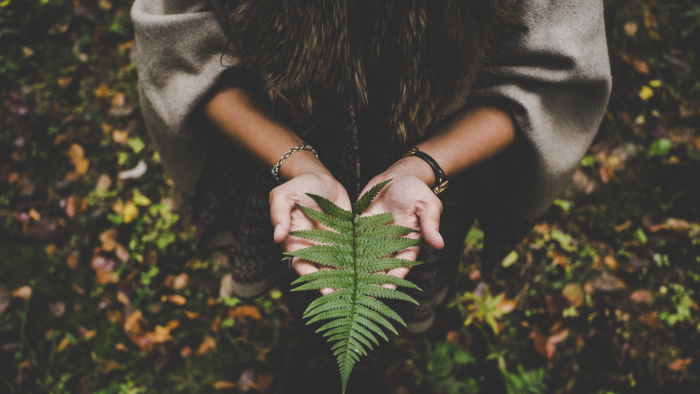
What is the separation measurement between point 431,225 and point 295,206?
0.46 meters

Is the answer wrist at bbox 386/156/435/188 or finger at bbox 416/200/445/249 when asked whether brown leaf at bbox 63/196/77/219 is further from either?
finger at bbox 416/200/445/249

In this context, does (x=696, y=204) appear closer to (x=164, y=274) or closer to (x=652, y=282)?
(x=652, y=282)

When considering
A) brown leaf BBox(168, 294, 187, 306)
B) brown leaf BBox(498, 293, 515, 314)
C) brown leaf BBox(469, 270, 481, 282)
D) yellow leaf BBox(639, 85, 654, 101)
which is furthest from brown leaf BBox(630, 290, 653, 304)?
brown leaf BBox(168, 294, 187, 306)

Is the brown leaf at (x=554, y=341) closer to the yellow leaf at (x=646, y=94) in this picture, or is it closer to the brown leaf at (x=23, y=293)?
the yellow leaf at (x=646, y=94)

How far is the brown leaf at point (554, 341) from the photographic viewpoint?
2420 mm

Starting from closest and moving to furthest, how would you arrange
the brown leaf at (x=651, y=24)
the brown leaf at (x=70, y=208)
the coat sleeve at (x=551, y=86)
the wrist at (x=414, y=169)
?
the coat sleeve at (x=551, y=86) → the wrist at (x=414, y=169) → the brown leaf at (x=70, y=208) → the brown leaf at (x=651, y=24)

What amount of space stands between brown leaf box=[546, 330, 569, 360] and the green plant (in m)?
1.96

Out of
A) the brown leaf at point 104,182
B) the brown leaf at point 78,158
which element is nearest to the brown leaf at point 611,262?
the brown leaf at point 104,182

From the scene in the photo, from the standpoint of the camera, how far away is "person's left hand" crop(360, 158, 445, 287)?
1.19 m

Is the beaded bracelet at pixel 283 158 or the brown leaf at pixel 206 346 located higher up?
the beaded bracelet at pixel 283 158

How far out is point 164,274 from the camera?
280cm

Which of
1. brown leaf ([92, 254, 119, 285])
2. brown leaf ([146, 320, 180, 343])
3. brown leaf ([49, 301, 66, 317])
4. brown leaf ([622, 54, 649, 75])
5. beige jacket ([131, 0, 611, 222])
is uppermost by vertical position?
beige jacket ([131, 0, 611, 222])

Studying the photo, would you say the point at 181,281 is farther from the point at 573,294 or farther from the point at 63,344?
the point at 573,294

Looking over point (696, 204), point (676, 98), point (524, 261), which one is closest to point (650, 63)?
point (676, 98)
